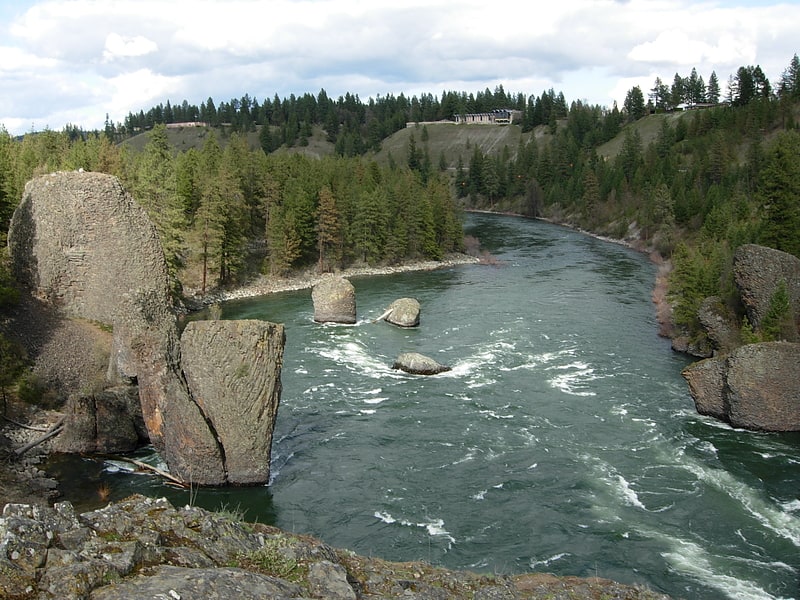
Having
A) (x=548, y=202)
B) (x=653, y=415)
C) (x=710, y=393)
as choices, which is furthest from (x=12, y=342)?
(x=548, y=202)

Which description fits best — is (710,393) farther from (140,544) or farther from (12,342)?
(12,342)

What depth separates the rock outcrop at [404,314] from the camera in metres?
51.3

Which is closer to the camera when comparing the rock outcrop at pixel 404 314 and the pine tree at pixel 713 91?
the rock outcrop at pixel 404 314

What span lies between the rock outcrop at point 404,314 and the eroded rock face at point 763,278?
73.5ft

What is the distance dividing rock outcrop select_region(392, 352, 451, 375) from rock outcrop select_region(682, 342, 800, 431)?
14.7 metres

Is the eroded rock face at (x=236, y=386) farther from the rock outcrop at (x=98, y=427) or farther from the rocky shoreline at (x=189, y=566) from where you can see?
the rocky shoreline at (x=189, y=566)

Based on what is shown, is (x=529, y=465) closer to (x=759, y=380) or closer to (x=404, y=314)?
(x=759, y=380)

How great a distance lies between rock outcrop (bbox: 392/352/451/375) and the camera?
39.6 meters

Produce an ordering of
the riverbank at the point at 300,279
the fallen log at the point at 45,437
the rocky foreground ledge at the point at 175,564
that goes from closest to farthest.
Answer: the rocky foreground ledge at the point at 175,564, the fallen log at the point at 45,437, the riverbank at the point at 300,279

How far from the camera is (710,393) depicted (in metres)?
32.9

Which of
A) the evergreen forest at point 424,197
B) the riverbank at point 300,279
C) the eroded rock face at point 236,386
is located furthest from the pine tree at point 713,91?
the eroded rock face at point 236,386

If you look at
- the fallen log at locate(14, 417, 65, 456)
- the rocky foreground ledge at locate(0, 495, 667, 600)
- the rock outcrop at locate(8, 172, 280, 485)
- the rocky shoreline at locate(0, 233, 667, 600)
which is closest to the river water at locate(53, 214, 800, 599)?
the fallen log at locate(14, 417, 65, 456)

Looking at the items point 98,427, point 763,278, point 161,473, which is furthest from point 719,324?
point 98,427

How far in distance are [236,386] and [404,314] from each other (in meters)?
26.9
